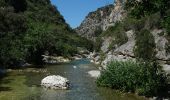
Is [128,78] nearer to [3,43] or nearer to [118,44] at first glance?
[3,43]

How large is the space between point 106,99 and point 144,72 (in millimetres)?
5032

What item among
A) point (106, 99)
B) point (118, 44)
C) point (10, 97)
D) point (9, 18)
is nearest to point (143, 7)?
point (106, 99)

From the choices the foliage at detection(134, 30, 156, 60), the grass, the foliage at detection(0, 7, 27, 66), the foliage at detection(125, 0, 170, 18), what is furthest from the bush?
the foliage at detection(0, 7, 27, 66)

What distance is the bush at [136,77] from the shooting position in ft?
137

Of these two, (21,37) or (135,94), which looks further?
(21,37)

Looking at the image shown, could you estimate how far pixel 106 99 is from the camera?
137ft

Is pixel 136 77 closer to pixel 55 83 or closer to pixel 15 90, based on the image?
pixel 55 83

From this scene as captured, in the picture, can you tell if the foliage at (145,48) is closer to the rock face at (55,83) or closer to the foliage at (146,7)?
the rock face at (55,83)

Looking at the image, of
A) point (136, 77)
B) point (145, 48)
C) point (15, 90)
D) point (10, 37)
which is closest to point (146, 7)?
point (136, 77)

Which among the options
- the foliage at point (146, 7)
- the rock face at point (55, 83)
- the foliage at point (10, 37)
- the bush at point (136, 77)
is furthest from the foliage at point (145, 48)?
the foliage at point (146, 7)

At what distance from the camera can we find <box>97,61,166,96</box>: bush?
4188 cm

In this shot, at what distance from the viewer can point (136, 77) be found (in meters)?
44.2

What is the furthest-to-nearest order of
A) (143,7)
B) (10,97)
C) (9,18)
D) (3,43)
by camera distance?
(9,18), (3,43), (10,97), (143,7)

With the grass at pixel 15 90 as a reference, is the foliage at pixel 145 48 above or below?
above
